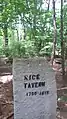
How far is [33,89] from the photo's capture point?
3502mm

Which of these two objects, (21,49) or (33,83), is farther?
(21,49)

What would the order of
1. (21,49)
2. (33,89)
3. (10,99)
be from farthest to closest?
1. (21,49)
2. (10,99)
3. (33,89)

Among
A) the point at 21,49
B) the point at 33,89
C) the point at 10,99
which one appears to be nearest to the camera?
the point at 33,89

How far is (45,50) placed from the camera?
58.5ft

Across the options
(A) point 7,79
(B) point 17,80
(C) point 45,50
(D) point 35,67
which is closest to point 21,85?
(B) point 17,80

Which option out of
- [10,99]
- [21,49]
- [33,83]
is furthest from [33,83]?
[21,49]

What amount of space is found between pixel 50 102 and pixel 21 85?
0.49 metres

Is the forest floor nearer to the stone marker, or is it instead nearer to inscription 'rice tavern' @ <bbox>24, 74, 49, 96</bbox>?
the stone marker

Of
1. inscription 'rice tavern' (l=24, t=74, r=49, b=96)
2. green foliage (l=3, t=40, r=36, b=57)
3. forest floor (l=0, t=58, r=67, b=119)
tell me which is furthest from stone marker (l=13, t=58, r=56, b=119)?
green foliage (l=3, t=40, r=36, b=57)

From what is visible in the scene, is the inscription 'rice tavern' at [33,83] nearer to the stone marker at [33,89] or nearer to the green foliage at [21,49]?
A: the stone marker at [33,89]

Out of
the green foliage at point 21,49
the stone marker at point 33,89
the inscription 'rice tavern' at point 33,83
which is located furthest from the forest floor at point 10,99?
the green foliage at point 21,49

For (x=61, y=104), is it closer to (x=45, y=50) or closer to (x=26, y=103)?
(x=26, y=103)

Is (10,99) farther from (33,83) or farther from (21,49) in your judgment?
(21,49)

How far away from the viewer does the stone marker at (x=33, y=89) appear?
3504mm
